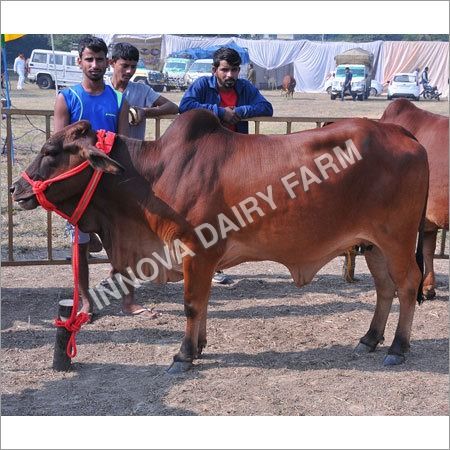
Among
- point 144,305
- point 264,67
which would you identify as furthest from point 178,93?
point 144,305

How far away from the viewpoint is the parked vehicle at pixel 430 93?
1312 inches

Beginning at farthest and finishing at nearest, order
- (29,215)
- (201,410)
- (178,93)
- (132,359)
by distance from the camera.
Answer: (178,93) < (29,215) < (132,359) < (201,410)

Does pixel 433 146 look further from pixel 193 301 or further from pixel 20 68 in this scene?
pixel 20 68

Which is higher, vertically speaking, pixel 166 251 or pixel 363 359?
pixel 166 251

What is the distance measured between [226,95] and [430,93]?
98.1ft

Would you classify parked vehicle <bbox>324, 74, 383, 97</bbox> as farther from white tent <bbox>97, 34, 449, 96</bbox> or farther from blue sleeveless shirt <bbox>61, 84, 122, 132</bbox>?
blue sleeveless shirt <bbox>61, 84, 122, 132</bbox>

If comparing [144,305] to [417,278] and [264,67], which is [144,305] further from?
[264,67]

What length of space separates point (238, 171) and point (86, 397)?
5.27ft

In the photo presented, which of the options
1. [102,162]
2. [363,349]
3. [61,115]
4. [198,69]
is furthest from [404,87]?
[102,162]

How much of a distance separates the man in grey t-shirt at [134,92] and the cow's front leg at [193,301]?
4.47 ft

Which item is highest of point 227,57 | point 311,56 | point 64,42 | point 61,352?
Result: point 64,42

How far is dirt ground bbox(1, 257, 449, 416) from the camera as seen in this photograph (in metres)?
4.13

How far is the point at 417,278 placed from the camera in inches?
186

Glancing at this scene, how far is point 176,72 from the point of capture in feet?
107
